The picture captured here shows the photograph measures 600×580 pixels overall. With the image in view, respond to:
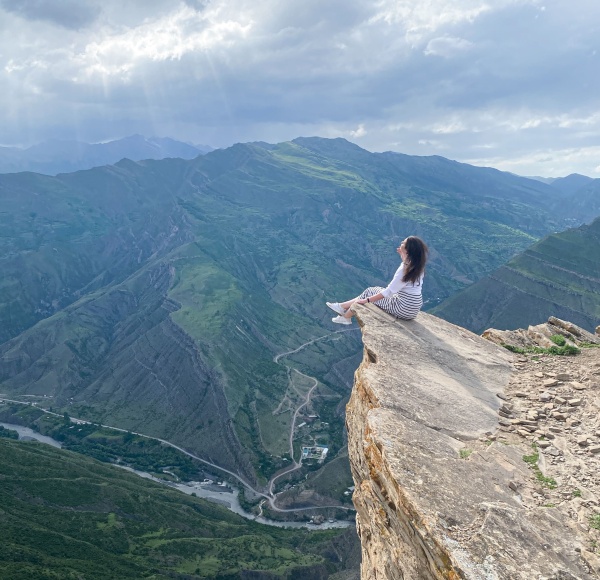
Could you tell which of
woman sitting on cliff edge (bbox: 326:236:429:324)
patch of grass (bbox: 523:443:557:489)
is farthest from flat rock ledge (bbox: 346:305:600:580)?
woman sitting on cliff edge (bbox: 326:236:429:324)

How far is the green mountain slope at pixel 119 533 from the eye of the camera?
66750mm

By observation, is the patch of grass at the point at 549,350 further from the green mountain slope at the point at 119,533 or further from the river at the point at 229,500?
the river at the point at 229,500

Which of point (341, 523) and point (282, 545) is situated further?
point (341, 523)

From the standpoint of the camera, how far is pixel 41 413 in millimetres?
177375

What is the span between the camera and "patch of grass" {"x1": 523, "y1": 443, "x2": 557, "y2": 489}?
11.9m

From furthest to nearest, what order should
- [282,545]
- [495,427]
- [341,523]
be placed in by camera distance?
[341,523]
[282,545]
[495,427]

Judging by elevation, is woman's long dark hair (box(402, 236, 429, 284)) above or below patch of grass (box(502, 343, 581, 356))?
above

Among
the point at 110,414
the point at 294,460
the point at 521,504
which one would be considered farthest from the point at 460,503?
the point at 110,414

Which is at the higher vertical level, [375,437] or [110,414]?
[375,437]

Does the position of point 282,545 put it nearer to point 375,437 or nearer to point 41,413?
point 375,437

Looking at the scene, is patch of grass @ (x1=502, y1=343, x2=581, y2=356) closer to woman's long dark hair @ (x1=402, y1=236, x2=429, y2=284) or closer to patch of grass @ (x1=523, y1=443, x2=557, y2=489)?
woman's long dark hair @ (x1=402, y1=236, x2=429, y2=284)

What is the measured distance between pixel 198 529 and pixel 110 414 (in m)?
96.5

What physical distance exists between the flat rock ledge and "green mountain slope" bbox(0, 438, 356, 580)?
60.4 meters

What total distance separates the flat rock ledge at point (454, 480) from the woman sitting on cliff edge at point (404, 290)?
230 centimetres
